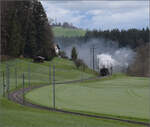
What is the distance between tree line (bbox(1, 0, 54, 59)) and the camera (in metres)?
68.6

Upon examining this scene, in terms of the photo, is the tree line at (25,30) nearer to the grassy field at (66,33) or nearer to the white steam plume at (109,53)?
the white steam plume at (109,53)

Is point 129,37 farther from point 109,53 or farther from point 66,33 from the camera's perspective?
point 66,33

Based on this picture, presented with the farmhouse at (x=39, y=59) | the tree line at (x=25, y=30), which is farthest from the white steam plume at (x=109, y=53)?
the farmhouse at (x=39, y=59)

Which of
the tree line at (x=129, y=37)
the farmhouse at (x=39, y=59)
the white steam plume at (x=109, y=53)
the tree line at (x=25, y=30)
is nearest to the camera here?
the tree line at (x=25, y=30)

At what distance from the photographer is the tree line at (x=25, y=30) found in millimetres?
68562

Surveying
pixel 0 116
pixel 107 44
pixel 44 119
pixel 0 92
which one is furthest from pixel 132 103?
pixel 107 44

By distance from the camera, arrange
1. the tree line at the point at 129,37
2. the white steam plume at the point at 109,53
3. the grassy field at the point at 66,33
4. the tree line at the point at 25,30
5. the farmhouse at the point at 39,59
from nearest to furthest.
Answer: the tree line at the point at 25,30 → the farmhouse at the point at 39,59 → the white steam plume at the point at 109,53 → the tree line at the point at 129,37 → the grassy field at the point at 66,33

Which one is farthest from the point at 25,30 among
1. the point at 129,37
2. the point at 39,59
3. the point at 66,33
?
the point at 66,33

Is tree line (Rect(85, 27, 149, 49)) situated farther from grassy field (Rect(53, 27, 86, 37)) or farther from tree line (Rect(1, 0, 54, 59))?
grassy field (Rect(53, 27, 86, 37))

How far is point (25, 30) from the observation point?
246 feet

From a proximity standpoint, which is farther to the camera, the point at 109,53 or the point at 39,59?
the point at 109,53

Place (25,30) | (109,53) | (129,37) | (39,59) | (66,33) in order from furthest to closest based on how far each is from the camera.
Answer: (66,33) < (109,53) < (129,37) < (25,30) < (39,59)

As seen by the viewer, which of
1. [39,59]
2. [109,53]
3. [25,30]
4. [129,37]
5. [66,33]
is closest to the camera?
[39,59]

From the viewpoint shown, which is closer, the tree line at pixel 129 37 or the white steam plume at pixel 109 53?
the white steam plume at pixel 109 53
